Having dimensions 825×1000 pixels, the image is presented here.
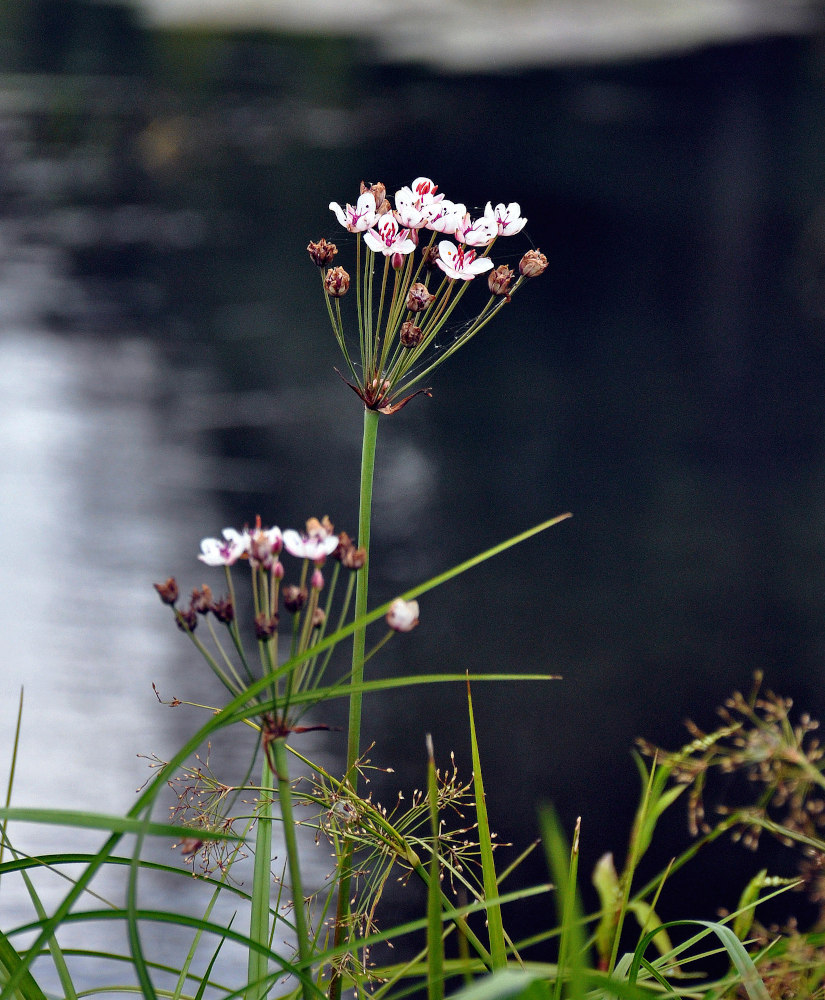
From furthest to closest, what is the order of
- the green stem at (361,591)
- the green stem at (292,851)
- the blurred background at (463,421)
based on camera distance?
Result: 1. the blurred background at (463,421)
2. the green stem at (361,591)
3. the green stem at (292,851)

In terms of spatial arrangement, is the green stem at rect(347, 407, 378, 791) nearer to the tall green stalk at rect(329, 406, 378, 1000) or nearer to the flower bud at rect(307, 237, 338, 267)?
the tall green stalk at rect(329, 406, 378, 1000)

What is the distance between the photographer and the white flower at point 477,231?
0.63m

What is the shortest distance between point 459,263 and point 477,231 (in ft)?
0.07

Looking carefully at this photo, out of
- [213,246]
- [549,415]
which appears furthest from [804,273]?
[213,246]

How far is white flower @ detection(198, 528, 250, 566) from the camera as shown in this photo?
0.52m

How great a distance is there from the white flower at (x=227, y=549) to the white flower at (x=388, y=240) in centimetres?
20

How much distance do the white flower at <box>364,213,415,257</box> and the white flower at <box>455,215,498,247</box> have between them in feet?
0.10

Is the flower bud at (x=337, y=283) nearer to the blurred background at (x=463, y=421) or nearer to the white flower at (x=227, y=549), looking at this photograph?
the white flower at (x=227, y=549)

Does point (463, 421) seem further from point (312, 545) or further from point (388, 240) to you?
point (312, 545)

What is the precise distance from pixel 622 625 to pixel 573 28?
10.6 m

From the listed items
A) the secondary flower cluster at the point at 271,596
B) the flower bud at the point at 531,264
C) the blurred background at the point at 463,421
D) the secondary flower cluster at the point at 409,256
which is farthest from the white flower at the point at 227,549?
the blurred background at the point at 463,421

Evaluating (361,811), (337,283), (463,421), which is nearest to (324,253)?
(337,283)

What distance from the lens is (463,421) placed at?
4078 millimetres

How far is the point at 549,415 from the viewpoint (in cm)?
414
